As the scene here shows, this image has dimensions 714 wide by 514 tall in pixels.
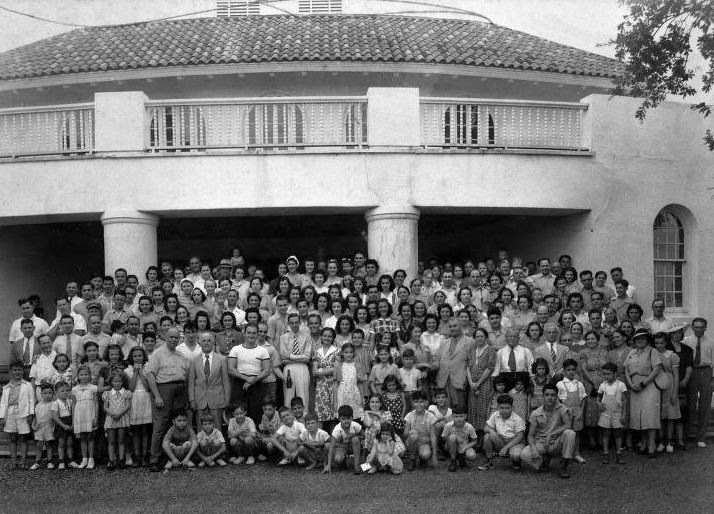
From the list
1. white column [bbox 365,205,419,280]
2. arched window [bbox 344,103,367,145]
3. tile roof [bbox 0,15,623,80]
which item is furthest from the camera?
tile roof [bbox 0,15,623,80]

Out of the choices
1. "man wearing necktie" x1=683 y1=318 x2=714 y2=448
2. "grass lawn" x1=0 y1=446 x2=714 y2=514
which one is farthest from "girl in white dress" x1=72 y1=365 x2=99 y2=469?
"man wearing necktie" x1=683 y1=318 x2=714 y2=448

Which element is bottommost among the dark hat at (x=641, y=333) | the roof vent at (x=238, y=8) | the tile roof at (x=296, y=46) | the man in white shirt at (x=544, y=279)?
the dark hat at (x=641, y=333)

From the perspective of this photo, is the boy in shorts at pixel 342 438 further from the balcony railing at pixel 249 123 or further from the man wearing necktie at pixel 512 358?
the balcony railing at pixel 249 123

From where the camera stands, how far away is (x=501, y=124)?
13070 millimetres

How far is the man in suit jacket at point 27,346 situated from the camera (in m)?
10.3

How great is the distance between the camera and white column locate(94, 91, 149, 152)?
12.7m

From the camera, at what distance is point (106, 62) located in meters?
16.7

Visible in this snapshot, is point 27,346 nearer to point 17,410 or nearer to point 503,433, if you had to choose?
point 17,410

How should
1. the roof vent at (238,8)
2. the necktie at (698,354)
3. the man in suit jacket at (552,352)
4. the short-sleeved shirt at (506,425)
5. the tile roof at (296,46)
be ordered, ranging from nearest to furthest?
the short-sleeved shirt at (506,425), the man in suit jacket at (552,352), the necktie at (698,354), the tile roof at (296,46), the roof vent at (238,8)

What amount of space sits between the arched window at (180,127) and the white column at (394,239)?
307 cm

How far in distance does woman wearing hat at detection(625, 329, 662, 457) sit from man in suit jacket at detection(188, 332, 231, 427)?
490cm

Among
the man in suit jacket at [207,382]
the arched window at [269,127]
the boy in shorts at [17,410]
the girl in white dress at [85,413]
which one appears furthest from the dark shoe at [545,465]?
the arched window at [269,127]

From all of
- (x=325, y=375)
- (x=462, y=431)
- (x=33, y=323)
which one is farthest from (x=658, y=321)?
(x=33, y=323)

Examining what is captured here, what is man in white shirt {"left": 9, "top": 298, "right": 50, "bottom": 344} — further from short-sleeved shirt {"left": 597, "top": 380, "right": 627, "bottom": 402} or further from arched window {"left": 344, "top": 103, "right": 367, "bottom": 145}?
short-sleeved shirt {"left": 597, "top": 380, "right": 627, "bottom": 402}
